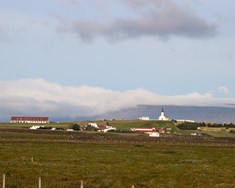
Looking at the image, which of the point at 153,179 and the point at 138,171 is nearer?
the point at 153,179

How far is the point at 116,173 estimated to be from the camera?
62094 millimetres

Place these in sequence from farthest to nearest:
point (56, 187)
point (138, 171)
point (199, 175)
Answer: point (138, 171)
point (199, 175)
point (56, 187)

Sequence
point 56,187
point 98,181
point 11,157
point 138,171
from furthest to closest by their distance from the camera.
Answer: point 11,157, point 138,171, point 98,181, point 56,187

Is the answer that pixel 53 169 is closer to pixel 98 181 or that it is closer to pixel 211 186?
pixel 98 181

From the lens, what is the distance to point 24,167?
66.7 m

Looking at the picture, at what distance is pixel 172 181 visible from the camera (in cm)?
5544

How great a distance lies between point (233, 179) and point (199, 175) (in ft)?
13.9

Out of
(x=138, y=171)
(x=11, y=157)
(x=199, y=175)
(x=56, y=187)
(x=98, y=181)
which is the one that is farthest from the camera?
(x=11, y=157)

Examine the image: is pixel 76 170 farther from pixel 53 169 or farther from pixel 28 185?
pixel 28 185

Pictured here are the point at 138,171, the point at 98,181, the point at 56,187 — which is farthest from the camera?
the point at 138,171

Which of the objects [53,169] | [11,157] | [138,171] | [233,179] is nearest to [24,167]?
[53,169]

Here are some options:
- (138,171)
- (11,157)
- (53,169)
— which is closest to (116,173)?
(138,171)

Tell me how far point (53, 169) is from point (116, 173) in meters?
8.19

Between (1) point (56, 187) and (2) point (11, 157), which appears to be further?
(2) point (11, 157)
